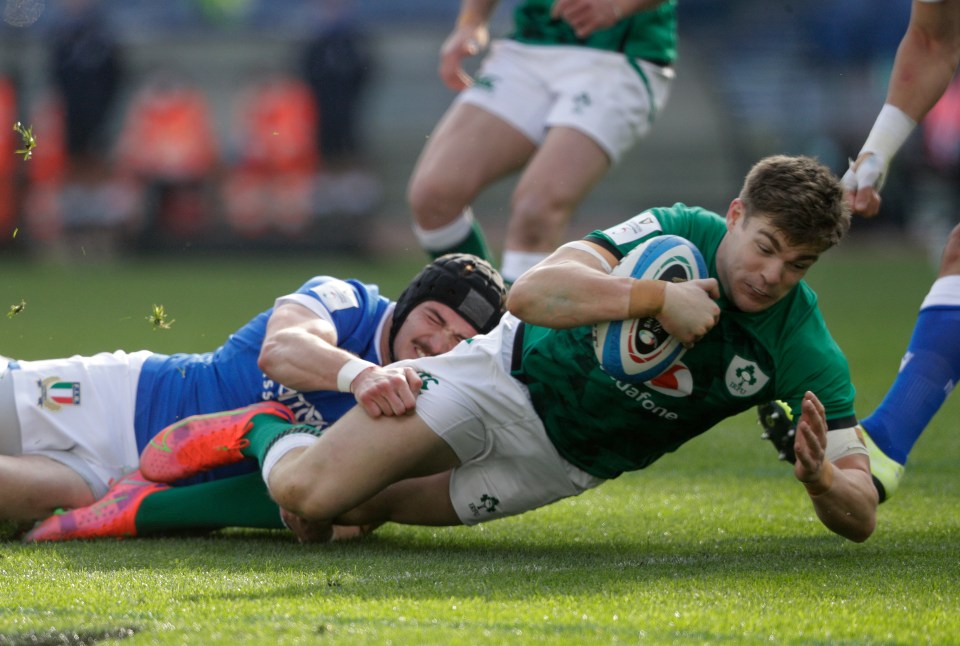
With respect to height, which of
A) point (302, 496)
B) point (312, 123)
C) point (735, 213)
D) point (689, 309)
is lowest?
point (312, 123)

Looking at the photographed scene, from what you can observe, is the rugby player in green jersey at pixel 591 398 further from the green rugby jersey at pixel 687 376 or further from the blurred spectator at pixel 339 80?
the blurred spectator at pixel 339 80

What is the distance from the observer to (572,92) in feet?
17.1

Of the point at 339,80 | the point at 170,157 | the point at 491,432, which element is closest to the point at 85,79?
the point at 170,157

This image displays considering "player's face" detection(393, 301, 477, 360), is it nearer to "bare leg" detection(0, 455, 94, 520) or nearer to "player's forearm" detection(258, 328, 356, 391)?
"player's forearm" detection(258, 328, 356, 391)

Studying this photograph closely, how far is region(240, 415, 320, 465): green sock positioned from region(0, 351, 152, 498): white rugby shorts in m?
0.46

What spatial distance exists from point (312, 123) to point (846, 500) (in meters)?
→ 12.7

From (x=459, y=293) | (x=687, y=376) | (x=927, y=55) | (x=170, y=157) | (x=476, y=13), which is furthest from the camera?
(x=170, y=157)

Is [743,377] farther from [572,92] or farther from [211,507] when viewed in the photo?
[572,92]

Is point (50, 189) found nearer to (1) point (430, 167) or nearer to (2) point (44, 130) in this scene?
(2) point (44, 130)

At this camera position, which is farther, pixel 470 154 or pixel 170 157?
pixel 170 157

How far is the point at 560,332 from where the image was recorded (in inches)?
133

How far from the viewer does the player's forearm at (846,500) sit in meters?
3.12

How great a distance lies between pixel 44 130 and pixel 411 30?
4.85 meters

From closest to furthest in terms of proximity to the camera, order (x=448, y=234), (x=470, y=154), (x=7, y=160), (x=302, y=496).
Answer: (x=302, y=496) < (x=470, y=154) < (x=448, y=234) < (x=7, y=160)
